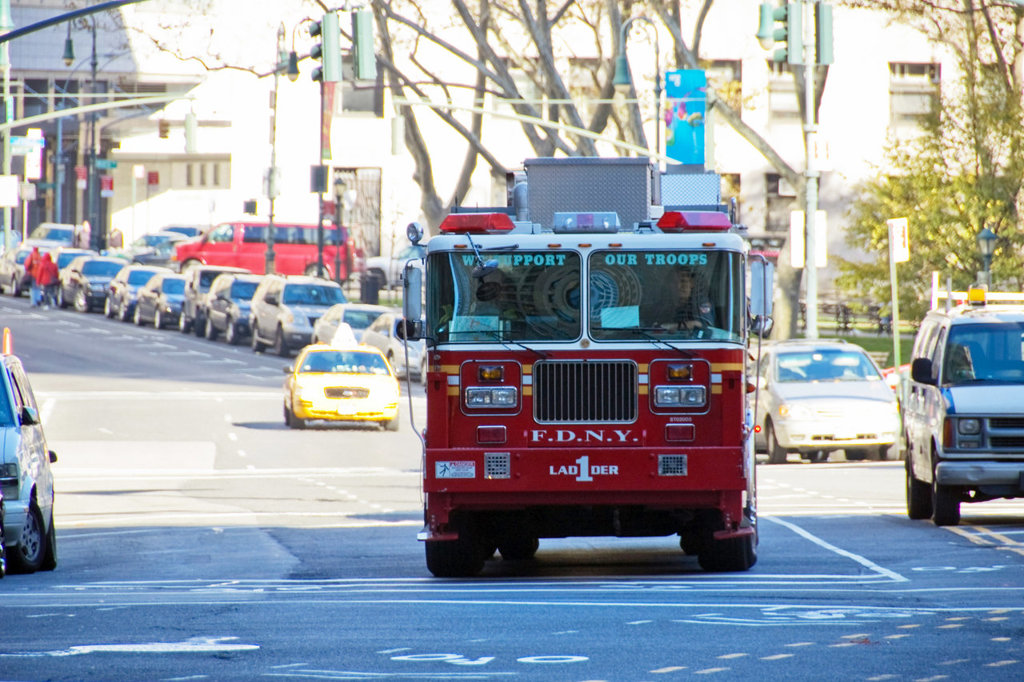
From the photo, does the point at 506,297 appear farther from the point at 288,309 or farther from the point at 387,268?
the point at 387,268

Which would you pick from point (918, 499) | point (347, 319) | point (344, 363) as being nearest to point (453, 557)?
point (918, 499)

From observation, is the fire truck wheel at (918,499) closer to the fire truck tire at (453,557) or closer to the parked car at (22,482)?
the fire truck tire at (453,557)

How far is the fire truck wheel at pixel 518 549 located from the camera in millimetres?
16562

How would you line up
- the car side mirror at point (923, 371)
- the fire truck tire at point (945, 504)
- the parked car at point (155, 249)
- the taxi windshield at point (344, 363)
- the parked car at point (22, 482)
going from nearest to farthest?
1. the parked car at point (22, 482)
2. the fire truck tire at point (945, 504)
3. the car side mirror at point (923, 371)
4. the taxi windshield at point (344, 363)
5. the parked car at point (155, 249)

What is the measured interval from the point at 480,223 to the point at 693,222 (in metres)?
1.54

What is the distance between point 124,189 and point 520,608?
86.0 meters

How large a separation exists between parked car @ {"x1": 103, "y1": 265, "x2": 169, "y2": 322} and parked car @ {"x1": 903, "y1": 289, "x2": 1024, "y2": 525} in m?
43.1

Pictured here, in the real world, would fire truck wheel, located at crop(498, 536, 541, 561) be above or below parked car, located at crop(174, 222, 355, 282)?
below

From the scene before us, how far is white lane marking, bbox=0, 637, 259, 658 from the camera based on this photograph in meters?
10.5

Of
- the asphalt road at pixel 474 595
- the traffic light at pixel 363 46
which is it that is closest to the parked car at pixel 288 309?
the asphalt road at pixel 474 595

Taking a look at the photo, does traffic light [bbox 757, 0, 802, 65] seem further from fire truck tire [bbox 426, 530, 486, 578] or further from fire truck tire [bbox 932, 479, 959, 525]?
fire truck tire [bbox 426, 530, 486, 578]

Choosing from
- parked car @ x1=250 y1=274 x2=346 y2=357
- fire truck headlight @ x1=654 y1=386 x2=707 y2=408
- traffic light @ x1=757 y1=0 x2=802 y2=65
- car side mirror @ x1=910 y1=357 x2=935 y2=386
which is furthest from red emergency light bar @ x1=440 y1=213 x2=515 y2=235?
parked car @ x1=250 y1=274 x2=346 y2=357

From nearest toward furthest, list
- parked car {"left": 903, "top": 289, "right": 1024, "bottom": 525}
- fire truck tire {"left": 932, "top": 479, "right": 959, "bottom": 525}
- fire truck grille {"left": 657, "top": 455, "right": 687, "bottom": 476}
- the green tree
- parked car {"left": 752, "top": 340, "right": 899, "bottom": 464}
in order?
fire truck grille {"left": 657, "top": 455, "right": 687, "bottom": 476} < parked car {"left": 903, "top": 289, "right": 1024, "bottom": 525} < fire truck tire {"left": 932, "top": 479, "right": 959, "bottom": 525} < parked car {"left": 752, "top": 340, "right": 899, "bottom": 464} < the green tree

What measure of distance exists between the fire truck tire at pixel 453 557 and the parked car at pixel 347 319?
3258cm
